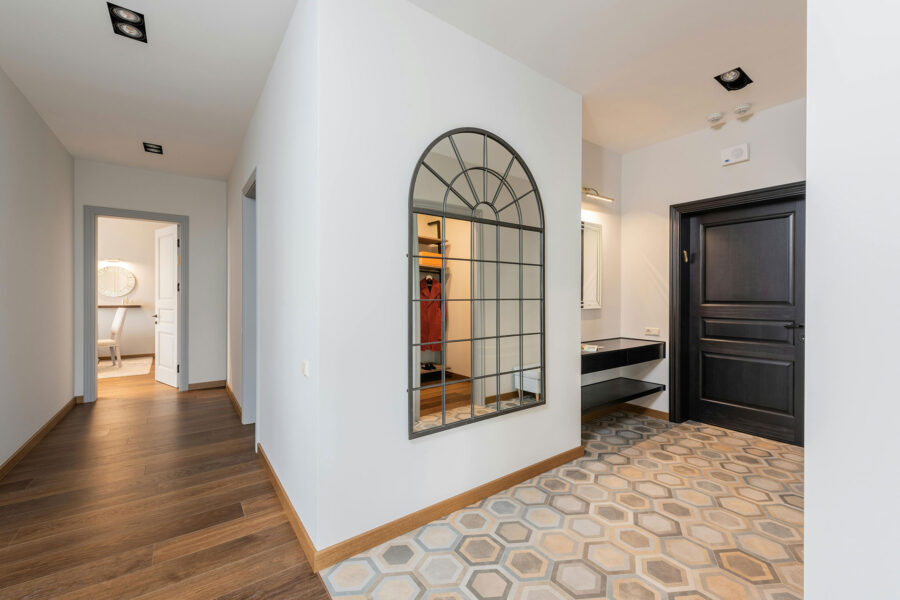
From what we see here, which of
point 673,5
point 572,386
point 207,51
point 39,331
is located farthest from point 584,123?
point 39,331

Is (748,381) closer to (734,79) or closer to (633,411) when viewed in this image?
(633,411)

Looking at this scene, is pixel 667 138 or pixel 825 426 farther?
pixel 667 138

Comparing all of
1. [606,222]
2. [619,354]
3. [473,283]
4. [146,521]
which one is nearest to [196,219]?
[146,521]

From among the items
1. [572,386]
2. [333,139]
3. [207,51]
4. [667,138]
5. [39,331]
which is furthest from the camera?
[667,138]

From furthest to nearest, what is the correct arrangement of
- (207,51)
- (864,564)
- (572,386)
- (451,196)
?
(572,386)
(207,51)
(451,196)
(864,564)

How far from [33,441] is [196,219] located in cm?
282

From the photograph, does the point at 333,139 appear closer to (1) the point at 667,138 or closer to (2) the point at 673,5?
(2) the point at 673,5

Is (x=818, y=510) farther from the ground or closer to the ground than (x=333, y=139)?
closer to the ground

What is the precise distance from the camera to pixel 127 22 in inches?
83.6

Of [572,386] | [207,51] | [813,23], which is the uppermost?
[207,51]

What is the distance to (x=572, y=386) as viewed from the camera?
2.81 meters

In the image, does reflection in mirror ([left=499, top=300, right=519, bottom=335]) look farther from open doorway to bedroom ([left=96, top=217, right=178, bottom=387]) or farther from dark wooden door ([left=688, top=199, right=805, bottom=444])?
open doorway to bedroom ([left=96, top=217, right=178, bottom=387])

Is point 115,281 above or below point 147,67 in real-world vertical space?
below

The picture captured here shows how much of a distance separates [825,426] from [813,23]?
656 millimetres
